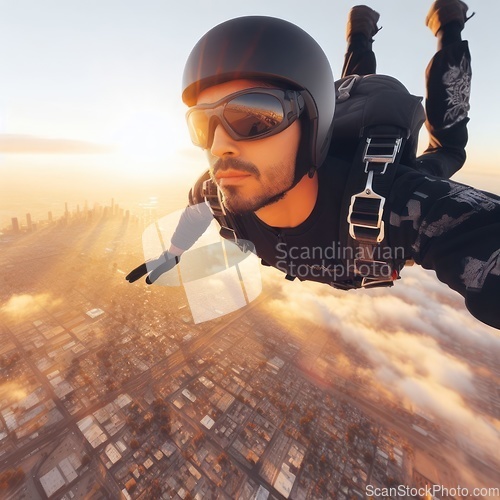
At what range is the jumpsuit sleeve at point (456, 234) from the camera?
123cm

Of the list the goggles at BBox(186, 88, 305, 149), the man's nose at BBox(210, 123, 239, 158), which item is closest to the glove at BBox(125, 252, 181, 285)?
the man's nose at BBox(210, 123, 239, 158)

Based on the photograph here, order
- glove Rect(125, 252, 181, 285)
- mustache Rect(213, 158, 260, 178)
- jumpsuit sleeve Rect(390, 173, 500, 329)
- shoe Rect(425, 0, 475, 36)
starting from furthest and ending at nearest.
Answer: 1. glove Rect(125, 252, 181, 285)
2. shoe Rect(425, 0, 475, 36)
3. mustache Rect(213, 158, 260, 178)
4. jumpsuit sleeve Rect(390, 173, 500, 329)

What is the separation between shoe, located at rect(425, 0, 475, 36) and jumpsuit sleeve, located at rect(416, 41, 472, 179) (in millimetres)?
215

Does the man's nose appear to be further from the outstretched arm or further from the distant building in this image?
the distant building

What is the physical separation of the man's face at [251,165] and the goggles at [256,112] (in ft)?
0.20

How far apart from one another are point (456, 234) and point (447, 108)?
1931 millimetres

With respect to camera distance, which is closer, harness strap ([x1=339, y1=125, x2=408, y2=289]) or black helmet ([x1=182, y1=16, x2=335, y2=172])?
harness strap ([x1=339, y1=125, x2=408, y2=289])

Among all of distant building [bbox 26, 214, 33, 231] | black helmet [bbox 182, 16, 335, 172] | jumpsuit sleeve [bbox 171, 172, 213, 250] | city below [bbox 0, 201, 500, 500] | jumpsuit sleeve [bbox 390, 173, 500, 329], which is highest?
black helmet [bbox 182, 16, 335, 172]

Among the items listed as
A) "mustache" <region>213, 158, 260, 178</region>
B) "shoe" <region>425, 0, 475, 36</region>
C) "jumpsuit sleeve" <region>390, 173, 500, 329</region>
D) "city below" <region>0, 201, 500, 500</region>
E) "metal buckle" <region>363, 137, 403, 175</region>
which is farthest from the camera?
"city below" <region>0, 201, 500, 500</region>

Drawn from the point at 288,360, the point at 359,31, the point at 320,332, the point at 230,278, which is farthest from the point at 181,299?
the point at 359,31

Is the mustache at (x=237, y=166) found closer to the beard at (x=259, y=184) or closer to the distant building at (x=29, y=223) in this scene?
the beard at (x=259, y=184)

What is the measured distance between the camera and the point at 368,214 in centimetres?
169

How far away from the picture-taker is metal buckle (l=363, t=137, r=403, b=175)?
1.77 metres

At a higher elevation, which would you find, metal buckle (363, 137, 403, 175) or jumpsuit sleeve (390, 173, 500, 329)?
metal buckle (363, 137, 403, 175)
